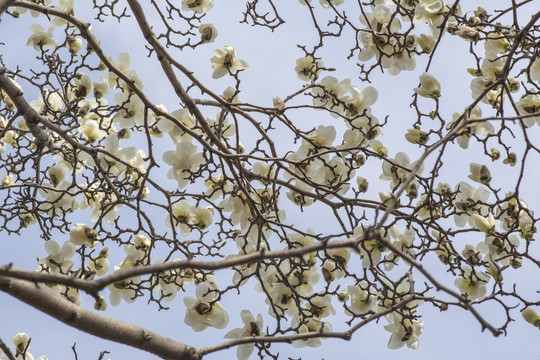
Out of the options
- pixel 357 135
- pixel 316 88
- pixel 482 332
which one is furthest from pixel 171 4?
pixel 482 332

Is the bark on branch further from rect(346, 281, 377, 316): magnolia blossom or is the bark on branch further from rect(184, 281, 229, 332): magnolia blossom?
rect(346, 281, 377, 316): magnolia blossom

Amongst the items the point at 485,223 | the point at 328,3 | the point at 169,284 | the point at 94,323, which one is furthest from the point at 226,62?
the point at 94,323

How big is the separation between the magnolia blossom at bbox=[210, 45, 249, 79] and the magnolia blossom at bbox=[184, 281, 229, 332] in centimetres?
83

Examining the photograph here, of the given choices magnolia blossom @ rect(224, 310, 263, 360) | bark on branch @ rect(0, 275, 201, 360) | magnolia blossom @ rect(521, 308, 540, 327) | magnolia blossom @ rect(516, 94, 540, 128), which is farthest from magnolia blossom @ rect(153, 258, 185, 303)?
magnolia blossom @ rect(516, 94, 540, 128)

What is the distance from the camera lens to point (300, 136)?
84.2 inches

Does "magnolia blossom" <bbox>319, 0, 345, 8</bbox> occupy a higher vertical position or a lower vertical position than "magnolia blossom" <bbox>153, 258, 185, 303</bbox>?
higher

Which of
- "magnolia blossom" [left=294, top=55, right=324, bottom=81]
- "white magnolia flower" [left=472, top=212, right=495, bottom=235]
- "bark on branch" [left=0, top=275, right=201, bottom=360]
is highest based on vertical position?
"magnolia blossom" [left=294, top=55, right=324, bottom=81]

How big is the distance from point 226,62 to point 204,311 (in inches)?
37.4

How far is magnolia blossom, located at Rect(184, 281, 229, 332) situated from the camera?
6.61ft

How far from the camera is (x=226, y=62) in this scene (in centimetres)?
222

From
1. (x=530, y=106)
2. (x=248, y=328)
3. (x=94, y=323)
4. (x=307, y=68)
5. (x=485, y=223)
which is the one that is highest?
(x=307, y=68)

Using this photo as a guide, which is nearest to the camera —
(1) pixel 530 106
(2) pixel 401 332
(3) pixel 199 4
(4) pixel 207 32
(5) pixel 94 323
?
(5) pixel 94 323

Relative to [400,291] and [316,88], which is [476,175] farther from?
[316,88]

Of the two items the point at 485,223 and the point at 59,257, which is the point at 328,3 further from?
the point at 59,257
